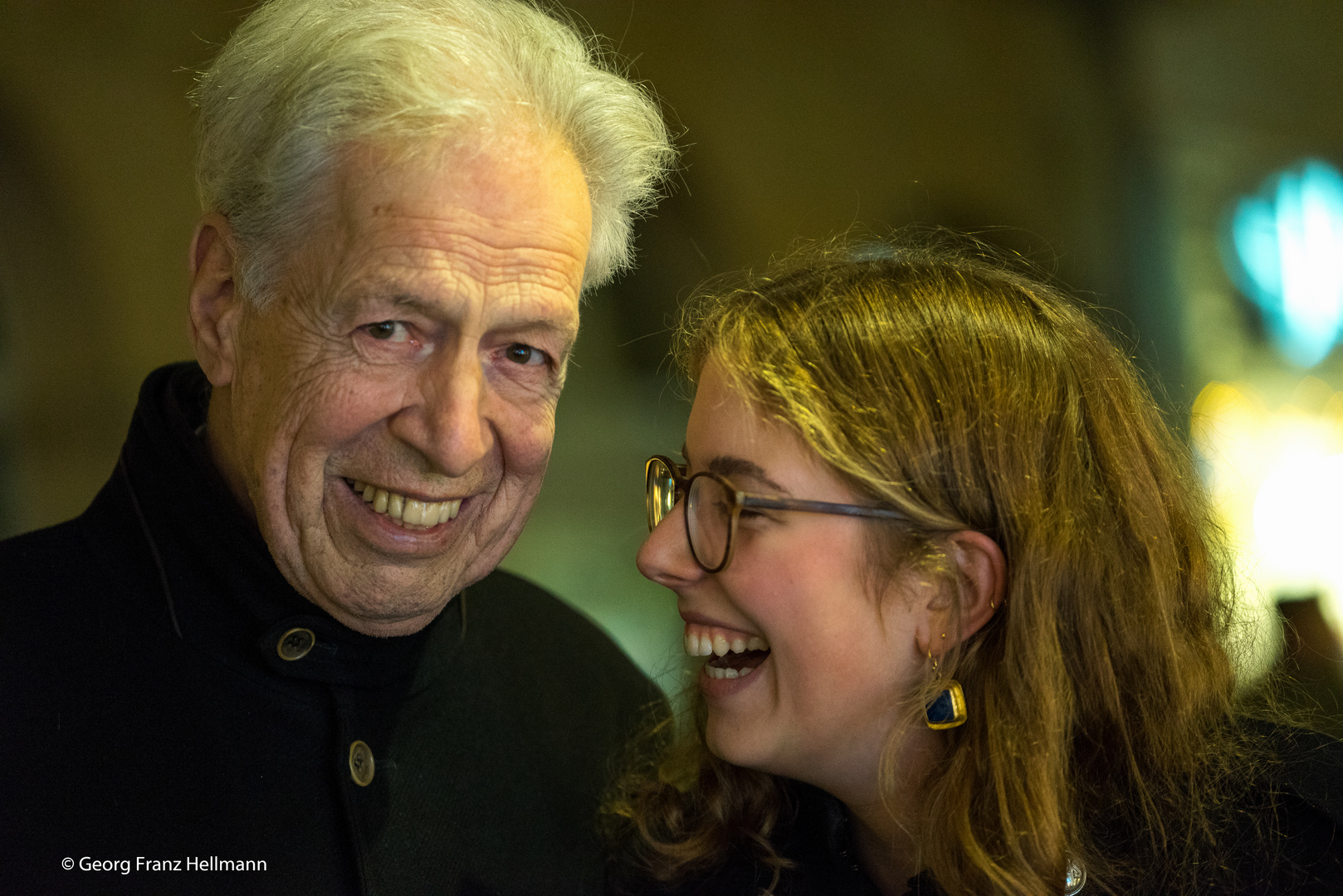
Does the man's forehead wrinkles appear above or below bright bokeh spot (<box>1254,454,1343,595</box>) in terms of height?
above

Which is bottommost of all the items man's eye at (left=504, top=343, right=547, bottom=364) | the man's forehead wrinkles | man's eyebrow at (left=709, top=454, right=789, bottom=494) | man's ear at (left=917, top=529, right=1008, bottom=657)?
man's ear at (left=917, top=529, right=1008, bottom=657)

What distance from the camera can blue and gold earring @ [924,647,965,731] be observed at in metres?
1.48

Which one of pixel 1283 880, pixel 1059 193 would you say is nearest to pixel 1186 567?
pixel 1283 880

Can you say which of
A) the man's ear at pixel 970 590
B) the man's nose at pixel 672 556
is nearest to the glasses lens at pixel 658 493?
the man's nose at pixel 672 556

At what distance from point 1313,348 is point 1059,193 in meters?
1.80

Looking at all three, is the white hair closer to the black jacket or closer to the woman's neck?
the black jacket

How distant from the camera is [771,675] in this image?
5.14 feet

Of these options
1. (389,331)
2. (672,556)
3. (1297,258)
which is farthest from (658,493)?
(1297,258)

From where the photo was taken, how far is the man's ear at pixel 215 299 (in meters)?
1.56

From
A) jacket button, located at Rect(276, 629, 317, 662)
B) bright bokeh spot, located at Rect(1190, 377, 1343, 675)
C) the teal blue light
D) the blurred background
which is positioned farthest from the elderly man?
the teal blue light

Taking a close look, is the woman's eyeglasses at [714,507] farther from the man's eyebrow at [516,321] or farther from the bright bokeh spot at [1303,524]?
the bright bokeh spot at [1303,524]

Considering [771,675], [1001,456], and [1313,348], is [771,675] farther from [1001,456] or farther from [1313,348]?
[1313,348]

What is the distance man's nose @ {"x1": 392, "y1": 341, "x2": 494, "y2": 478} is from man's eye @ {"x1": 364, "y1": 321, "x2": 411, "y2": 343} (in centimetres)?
6

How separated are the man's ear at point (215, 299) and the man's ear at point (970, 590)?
3.69ft
